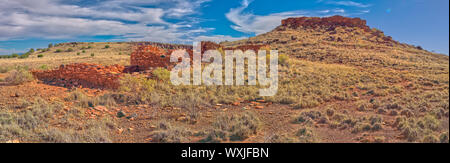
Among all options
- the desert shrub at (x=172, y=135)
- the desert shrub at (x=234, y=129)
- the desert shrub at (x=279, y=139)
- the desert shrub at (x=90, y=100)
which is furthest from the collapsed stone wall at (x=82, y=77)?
the desert shrub at (x=279, y=139)

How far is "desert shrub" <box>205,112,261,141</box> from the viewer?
5.31 m

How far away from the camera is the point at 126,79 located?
10500mm

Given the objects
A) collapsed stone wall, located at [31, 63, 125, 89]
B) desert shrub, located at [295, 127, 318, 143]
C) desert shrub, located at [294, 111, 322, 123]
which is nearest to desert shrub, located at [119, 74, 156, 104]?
collapsed stone wall, located at [31, 63, 125, 89]

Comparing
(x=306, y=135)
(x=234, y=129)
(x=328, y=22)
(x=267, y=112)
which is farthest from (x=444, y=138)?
(x=328, y=22)

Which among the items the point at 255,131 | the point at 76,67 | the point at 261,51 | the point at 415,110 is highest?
the point at 261,51

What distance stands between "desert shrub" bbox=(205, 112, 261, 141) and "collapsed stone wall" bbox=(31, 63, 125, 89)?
21.4ft

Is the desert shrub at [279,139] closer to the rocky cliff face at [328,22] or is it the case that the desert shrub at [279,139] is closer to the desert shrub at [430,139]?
the desert shrub at [430,139]

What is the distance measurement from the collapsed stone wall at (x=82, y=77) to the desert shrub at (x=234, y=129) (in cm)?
651

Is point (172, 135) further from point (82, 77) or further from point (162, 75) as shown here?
point (82, 77)

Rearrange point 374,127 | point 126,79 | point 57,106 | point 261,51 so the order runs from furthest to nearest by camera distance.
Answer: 1. point 261,51
2. point 126,79
3. point 57,106
4. point 374,127

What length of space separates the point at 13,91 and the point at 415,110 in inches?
533

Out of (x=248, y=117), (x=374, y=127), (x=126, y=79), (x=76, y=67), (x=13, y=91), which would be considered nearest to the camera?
(x=374, y=127)
